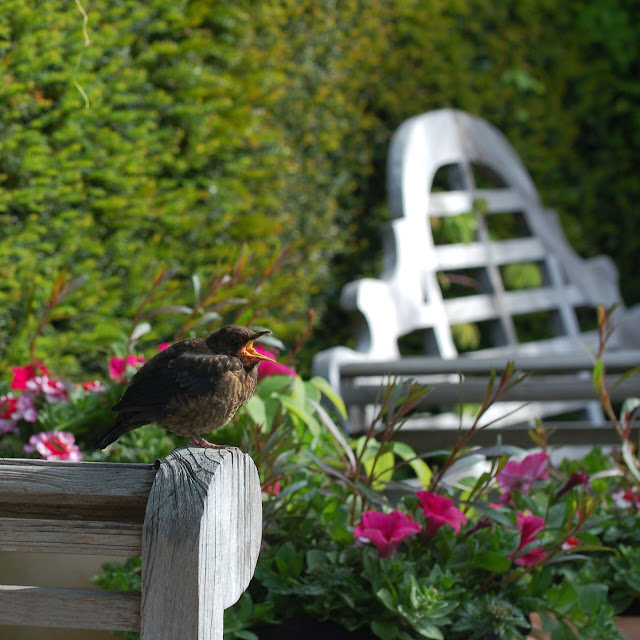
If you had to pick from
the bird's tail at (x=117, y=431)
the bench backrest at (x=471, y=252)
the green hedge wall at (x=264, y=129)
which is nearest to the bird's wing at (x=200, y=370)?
the bird's tail at (x=117, y=431)

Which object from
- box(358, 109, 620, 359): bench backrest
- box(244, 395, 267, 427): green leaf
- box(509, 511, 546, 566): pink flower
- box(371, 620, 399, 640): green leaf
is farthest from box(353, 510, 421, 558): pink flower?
box(358, 109, 620, 359): bench backrest

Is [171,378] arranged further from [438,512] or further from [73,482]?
[438,512]

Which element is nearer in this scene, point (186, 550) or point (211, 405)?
point (186, 550)

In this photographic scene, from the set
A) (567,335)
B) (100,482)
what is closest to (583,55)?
(567,335)

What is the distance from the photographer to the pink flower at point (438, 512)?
1759 millimetres

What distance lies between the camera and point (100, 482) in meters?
1.01

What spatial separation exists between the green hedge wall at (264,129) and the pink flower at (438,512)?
87 centimetres

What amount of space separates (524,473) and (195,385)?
101 centimetres

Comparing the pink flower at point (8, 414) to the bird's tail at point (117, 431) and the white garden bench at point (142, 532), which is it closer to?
the bird's tail at point (117, 431)

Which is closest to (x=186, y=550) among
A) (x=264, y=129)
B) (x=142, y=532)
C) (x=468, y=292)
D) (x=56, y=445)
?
(x=142, y=532)

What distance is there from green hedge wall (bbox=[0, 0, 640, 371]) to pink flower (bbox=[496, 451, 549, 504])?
826mm

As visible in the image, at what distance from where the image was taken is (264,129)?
11.8 ft

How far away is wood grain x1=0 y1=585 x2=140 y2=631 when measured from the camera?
1.02m

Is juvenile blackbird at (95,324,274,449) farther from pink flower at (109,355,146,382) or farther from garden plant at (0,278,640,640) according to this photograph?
pink flower at (109,355,146,382)
